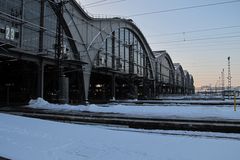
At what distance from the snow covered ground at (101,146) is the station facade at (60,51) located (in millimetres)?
18261

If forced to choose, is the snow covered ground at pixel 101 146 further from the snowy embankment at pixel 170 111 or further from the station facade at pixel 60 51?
the station facade at pixel 60 51

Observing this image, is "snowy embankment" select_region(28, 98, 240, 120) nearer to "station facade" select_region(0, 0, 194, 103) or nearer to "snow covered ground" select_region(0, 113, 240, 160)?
"station facade" select_region(0, 0, 194, 103)

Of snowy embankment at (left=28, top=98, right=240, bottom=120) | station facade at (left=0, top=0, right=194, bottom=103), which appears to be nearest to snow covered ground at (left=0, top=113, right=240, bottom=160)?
snowy embankment at (left=28, top=98, right=240, bottom=120)

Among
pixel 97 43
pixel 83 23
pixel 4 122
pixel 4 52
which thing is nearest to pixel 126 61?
pixel 97 43

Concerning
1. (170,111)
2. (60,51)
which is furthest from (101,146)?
(60,51)

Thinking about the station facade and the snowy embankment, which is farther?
the station facade

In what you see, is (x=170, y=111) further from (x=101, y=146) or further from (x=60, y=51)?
(x=60, y=51)

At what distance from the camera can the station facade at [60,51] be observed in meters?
30.5

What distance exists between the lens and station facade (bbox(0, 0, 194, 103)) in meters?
30.5

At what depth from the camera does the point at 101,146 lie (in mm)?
7316

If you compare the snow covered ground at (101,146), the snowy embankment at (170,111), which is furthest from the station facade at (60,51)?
the snow covered ground at (101,146)

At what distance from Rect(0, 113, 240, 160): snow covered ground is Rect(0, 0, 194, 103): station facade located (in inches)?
719

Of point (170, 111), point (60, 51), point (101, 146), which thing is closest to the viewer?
point (101, 146)

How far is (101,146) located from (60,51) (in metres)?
21.5
